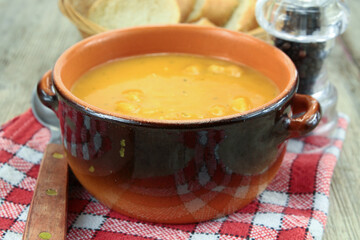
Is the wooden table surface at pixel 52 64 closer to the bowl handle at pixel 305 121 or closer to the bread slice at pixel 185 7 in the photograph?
the bowl handle at pixel 305 121

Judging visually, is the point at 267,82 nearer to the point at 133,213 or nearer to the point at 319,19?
the point at 319,19

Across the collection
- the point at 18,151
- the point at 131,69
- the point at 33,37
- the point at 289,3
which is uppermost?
the point at 289,3

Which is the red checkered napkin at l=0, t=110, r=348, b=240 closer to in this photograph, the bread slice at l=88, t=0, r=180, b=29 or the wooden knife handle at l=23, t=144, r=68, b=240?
the wooden knife handle at l=23, t=144, r=68, b=240

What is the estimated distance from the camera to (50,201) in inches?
45.1

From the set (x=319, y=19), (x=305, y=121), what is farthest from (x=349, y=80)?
(x=305, y=121)

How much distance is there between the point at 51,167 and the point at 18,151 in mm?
202

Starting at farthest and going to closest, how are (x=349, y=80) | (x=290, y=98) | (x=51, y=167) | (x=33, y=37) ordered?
(x=33, y=37) → (x=349, y=80) → (x=51, y=167) → (x=290, y=98)

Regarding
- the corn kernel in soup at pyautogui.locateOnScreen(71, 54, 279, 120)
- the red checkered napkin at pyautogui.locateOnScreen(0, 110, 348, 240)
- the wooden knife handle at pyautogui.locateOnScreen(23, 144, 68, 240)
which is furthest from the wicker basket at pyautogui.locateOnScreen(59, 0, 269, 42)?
→ the wooden knife handle at pyautogui.locateOnScreen(23, 144, 68, 240)

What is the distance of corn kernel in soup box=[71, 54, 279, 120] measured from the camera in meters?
1.20

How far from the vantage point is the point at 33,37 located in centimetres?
231

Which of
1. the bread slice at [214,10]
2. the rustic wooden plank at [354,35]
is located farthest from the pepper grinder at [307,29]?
the rustic wooden plank at [354,35]

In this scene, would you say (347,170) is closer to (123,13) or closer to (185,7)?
(185,7)

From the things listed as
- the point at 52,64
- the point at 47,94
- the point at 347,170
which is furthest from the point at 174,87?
the point at 52,64

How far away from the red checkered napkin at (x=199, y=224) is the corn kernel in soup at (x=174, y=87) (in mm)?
231
